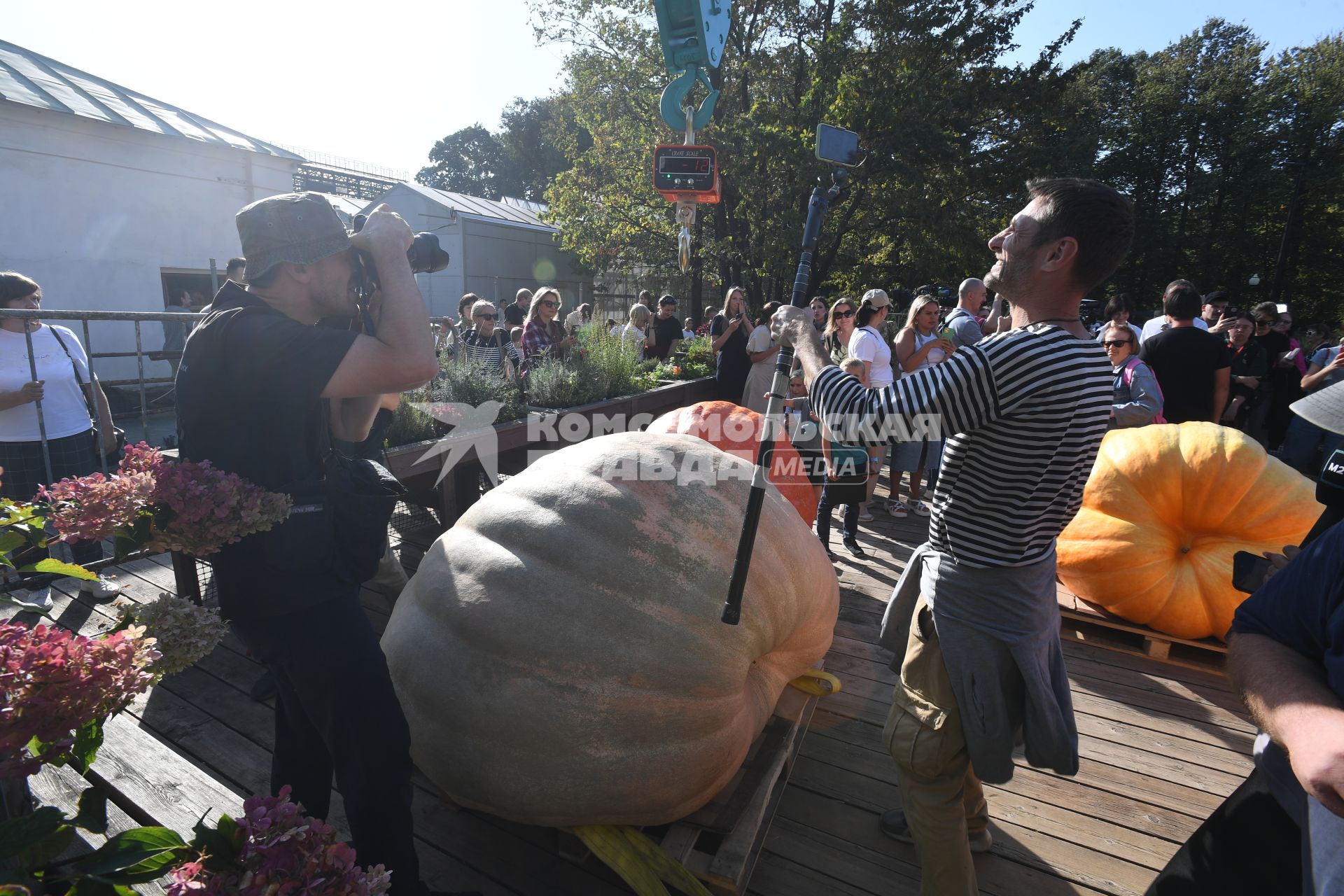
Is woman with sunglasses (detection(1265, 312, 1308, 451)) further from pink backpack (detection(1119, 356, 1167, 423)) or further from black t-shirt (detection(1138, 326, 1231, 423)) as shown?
pink backpack (detection(1119, 356, 1167, 423))

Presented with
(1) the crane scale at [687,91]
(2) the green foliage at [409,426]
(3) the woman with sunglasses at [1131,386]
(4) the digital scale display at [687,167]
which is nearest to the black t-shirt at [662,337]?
(1) the crane scale at [687,91]

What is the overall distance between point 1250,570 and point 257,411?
212 centimetres

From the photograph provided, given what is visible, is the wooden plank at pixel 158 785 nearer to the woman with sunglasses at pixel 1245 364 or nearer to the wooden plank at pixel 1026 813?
the wooden plank at pixel 1026 813

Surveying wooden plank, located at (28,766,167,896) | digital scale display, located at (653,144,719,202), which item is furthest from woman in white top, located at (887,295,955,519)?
wooden plank, located at (28,766,167,896)

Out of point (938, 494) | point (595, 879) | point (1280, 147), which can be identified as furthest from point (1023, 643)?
point (1280, 147)

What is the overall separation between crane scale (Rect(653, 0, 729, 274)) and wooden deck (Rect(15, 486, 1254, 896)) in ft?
15.2

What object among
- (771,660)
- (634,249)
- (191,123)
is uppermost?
(191,123)

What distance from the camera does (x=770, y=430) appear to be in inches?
65.6

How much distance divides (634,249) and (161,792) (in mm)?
18789

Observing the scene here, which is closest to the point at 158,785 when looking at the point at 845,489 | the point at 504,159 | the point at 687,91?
the point at 845,489

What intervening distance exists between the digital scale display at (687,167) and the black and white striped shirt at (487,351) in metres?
2.13

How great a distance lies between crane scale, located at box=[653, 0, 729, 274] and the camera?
17.1 ft

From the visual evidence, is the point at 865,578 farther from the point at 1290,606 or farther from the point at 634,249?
the point at 634,249

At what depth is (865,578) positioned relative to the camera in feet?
13.2
